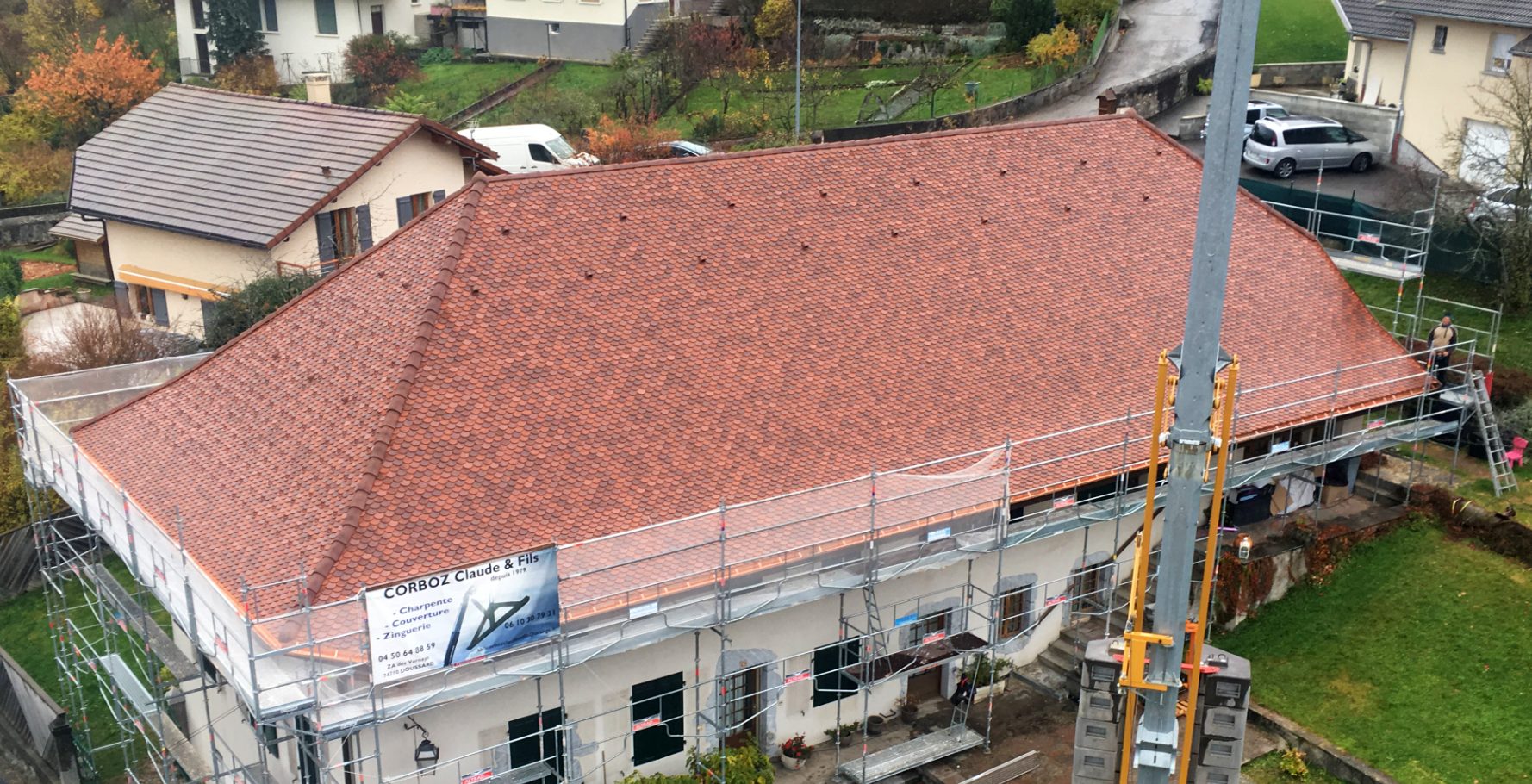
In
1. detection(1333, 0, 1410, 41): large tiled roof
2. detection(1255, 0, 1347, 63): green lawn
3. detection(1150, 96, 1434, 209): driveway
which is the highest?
detection(1333, 0, 1410, 41): large tiled roof

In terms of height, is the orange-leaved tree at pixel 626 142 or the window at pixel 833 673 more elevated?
the orange-leaved tree at pixel 626 142

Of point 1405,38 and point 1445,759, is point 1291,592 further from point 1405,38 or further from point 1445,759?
point 1405,38

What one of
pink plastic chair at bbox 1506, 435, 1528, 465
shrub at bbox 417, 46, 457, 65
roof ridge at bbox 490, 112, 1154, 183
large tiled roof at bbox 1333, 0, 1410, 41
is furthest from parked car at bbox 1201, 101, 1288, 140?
shrub at bbox 417, 46, 457, 65

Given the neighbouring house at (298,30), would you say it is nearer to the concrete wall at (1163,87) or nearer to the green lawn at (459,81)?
the green lawn at (459,81)

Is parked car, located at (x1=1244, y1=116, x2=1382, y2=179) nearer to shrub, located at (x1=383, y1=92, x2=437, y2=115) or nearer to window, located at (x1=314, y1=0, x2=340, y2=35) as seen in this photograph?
shrub, located at (x1=383, y1=92, x2=437, y2=115)

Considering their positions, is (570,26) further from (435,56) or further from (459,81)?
(435,56)

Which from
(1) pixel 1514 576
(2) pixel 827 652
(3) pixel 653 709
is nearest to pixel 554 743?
(3) pixel 653 709

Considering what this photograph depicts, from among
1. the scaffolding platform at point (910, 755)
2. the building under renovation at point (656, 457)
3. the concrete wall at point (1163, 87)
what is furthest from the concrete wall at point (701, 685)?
the concrete wall at point (1163, 87)
